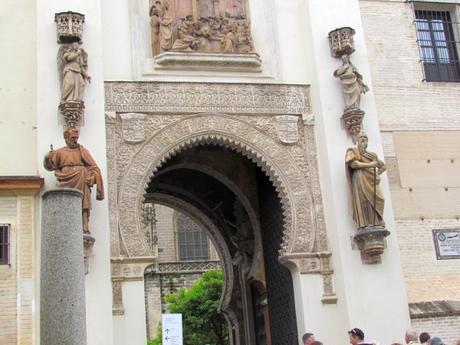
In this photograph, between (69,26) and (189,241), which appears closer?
(69,26)

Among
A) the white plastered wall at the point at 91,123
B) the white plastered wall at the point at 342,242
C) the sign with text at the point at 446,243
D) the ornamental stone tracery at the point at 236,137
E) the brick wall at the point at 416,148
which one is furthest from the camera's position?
the sign with text at the point at 446,243

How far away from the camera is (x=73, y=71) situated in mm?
10531

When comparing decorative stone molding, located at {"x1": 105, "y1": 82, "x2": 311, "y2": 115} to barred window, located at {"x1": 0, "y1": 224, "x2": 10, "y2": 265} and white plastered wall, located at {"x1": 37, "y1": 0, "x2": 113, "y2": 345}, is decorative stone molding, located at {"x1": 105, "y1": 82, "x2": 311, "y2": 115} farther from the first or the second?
barred window, located at {"x1": 0, "y1": 224, "x2": 10, "y2": 265}

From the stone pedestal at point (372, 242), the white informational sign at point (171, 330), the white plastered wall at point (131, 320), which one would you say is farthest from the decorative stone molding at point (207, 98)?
the white informational sign at point (171, 330)

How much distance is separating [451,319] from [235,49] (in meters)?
5.37

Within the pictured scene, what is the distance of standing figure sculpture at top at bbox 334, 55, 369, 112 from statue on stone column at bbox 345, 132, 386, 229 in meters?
0.91

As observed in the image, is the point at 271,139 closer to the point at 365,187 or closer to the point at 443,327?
the point at 365,187

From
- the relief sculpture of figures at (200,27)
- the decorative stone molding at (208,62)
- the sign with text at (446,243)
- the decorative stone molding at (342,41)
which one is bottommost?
the sign with text at (446,243)

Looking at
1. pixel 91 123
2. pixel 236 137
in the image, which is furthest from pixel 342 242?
pixel 91 123

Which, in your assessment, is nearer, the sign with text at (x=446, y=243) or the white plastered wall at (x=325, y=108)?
the white plastered wall at (x=325, y=108)

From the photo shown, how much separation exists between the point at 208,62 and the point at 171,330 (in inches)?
166

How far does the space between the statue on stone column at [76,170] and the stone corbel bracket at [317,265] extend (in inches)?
118

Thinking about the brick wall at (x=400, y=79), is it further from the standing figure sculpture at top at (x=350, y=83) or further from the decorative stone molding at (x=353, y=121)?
the decorative stone molding at (x=353, y=121)

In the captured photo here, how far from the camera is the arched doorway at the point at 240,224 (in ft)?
41.6
